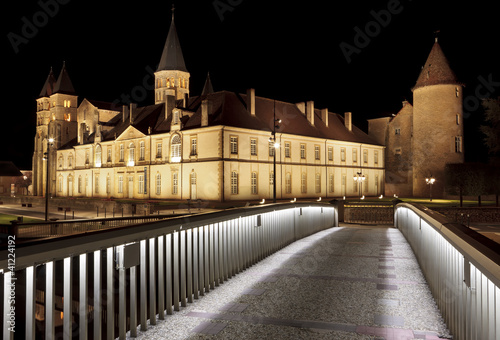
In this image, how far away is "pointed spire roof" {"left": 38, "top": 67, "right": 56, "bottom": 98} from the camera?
86988 millimetres

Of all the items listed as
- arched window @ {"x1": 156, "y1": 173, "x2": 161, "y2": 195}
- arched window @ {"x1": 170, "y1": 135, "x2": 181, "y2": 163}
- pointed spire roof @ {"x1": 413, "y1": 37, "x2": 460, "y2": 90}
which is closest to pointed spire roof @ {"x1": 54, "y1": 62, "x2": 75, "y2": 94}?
arched window @ {"x1": 156, "y1": 173, "x2": 161, "y2": 195}

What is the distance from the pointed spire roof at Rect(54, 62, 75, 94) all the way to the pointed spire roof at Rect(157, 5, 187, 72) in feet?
75.7

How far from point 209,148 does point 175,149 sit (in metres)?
6.25

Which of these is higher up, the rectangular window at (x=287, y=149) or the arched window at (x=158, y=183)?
the rectangular window at (x=287, y=149)

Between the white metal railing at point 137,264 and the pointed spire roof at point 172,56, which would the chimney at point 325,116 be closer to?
the pointed spire roof at point 172,56

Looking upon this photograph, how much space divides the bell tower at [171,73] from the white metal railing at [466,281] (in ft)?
227

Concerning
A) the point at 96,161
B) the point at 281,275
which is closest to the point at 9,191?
the point at 96,161

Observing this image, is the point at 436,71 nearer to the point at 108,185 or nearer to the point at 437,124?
the point at 437,124

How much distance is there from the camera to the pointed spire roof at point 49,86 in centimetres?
8699

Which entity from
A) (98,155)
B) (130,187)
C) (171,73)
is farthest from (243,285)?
(171,73)

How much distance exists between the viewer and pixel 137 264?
496cm

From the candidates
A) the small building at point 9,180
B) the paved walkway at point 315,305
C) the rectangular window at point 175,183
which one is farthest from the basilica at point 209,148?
the small building at point 9,180

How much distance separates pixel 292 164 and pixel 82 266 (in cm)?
5169

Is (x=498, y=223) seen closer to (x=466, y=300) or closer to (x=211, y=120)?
(x=211, y=120)
